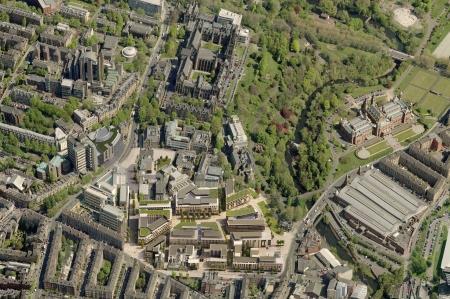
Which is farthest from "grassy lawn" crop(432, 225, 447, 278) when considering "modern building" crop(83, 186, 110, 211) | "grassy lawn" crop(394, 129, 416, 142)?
"modern building" crop(83, 186, 110, 211)

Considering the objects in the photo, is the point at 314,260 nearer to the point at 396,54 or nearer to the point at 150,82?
the point at 150,82

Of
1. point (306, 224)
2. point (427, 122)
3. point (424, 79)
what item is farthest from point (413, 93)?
point (306, 224)

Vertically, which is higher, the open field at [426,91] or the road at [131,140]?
the open field at [426,91]

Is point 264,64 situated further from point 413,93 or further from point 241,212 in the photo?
point 241,212

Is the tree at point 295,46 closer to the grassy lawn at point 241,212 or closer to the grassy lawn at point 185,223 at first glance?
the grassy lawn at point 241,212

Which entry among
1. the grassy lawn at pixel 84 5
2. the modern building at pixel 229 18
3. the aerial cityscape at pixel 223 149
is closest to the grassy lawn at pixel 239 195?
the aerial cityscape at pixel 223 149

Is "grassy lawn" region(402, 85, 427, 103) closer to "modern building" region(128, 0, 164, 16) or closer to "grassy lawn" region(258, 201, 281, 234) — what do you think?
"grassy lawn" region(258, 201, 281, 234)
